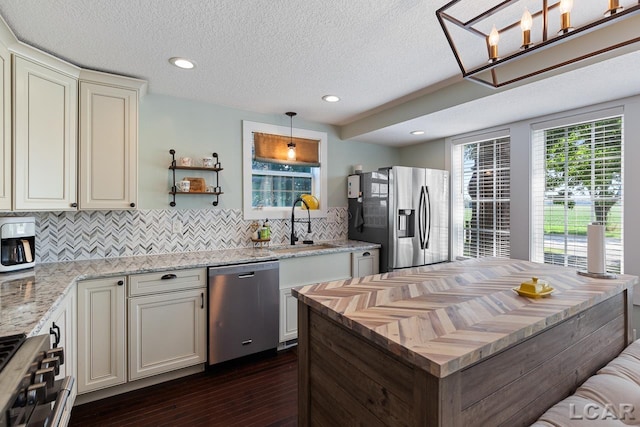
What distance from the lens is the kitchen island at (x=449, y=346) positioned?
3.26ft

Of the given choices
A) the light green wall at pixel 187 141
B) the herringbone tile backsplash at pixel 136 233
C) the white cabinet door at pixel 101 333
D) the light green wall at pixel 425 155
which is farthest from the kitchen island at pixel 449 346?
the light green wall at pixel 425 155

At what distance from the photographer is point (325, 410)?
1.42 m

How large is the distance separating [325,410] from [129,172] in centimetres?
235

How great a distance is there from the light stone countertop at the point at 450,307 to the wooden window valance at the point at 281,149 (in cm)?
223

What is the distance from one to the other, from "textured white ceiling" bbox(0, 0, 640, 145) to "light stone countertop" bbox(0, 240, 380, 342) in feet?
5.12

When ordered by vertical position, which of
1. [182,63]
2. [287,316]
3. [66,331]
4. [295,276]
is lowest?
[287,316]

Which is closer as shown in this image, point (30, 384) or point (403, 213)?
point (30, 384)

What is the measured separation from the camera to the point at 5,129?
1.83 meters

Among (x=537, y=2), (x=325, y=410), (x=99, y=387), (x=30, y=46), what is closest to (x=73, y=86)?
(x=30, y=46)

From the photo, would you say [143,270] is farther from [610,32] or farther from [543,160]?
[543,160]

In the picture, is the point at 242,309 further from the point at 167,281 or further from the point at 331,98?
the point at 331,98

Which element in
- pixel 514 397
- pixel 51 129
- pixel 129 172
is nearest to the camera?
pixel 514 397

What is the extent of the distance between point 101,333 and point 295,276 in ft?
5.29

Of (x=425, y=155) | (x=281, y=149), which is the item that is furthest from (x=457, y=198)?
Answer: (x=281, y=149)
